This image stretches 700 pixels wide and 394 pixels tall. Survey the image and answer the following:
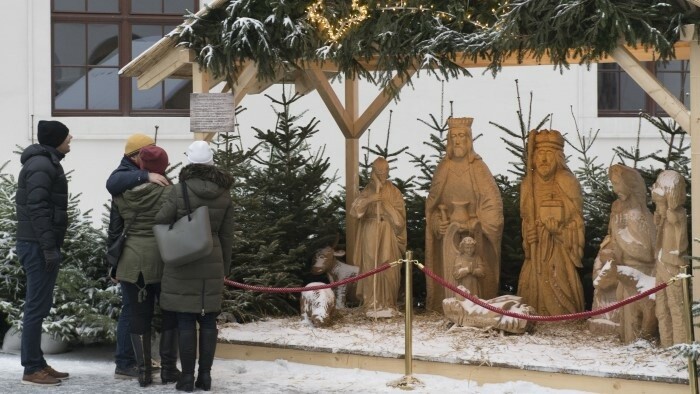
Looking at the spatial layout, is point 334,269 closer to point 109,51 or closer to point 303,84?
point 303,84

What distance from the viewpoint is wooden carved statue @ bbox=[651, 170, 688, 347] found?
10.8 meters

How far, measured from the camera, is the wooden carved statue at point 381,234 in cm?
1296

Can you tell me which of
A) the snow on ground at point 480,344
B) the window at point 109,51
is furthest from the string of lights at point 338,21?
the window at point 109,51

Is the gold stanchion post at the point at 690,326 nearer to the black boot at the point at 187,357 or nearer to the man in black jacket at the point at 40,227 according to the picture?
the black boot at the point at 187,357

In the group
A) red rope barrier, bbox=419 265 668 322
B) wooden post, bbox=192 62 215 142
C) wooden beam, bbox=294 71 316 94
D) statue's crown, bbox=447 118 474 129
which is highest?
wooden beam, bbox=294 71 316 94

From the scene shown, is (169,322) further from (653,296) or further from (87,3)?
(87,3)

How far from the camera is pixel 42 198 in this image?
417 inches

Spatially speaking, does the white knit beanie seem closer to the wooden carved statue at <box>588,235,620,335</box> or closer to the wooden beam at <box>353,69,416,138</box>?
the wooden beam at <box>353,69,416,138</box>

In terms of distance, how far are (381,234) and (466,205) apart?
751 millimetres

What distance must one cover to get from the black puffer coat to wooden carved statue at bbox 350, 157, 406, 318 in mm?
3060

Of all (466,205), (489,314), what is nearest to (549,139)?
(466,205)

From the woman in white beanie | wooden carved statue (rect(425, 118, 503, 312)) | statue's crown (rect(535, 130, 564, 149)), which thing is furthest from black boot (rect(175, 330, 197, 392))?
statue's crown (rect(535, 130, 564, 149))

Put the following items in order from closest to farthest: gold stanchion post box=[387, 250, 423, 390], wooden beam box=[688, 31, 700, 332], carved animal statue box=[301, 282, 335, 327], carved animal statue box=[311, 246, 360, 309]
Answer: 1. wooden beam box=[688, 31, 700, 332]
2. gold stanchion post box=[387, 250, 423, 390]
3. carved animal statue box=[301, 282, 335, 327]
4. carved animal statue box=[311, 246, 360, 309]

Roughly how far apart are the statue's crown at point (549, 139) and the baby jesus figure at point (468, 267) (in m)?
0.96
